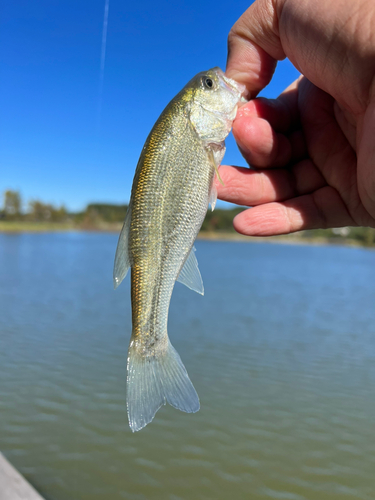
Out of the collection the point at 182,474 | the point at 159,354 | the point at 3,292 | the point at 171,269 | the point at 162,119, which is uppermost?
the point at 162,119

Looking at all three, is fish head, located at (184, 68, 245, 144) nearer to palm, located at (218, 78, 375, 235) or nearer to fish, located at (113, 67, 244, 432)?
fish, located at (113, 67, 244, 432)

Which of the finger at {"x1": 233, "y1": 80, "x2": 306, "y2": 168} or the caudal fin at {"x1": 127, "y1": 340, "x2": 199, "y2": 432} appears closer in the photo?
the caudal fin at {"x1": 127, "y1": 340, "x2": 199, "y2": 432}

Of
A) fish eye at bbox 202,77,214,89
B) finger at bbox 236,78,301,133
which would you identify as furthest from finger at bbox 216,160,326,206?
fish eye at bbox 202,77,214,89

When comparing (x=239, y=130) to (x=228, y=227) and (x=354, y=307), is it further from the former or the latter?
(x=228, y=227)

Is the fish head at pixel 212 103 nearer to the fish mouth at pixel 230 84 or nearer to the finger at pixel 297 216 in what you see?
the fish mouth at pixel 230 84

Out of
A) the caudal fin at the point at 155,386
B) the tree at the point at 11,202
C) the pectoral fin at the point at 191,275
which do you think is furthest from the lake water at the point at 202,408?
the tree at the point at 11,202

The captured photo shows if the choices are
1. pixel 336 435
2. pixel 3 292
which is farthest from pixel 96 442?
pixel 3 292

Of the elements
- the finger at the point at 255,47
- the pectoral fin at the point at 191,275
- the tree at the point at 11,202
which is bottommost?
the pectoral fin at the point at 191,275
